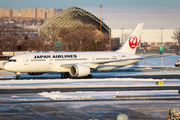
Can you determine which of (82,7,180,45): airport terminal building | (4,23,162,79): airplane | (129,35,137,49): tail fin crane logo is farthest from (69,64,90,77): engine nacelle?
(82,7,180,45): airport terminal building

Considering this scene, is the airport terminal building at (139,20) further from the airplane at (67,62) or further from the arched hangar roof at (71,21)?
the airplane at (67,62)

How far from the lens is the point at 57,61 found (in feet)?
125

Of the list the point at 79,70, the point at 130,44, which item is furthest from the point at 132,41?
the point at 79,70

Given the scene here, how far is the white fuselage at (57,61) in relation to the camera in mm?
36812

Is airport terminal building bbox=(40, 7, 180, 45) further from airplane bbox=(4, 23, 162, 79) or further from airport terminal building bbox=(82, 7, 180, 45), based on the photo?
airplane bbox=(4, 23, 162, 79)

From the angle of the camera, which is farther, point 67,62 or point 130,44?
point 130,44

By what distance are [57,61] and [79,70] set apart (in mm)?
3774

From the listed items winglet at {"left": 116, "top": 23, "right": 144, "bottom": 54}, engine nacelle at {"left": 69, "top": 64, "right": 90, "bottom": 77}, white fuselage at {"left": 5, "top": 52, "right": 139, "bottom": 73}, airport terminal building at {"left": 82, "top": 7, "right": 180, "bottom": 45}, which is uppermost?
airport terminal building at {"left": 82, "top": 7, "right": 180, "bottom": 45}

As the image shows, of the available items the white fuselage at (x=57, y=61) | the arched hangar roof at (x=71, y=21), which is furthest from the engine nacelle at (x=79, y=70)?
the arched hangar roof at (x=71, y=21)

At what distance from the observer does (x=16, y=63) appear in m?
36.6

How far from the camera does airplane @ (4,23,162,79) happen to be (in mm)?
36750

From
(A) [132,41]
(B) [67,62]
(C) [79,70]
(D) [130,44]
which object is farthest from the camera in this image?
(A) [132,41]

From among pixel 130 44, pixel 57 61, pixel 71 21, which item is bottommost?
pixel 57 61

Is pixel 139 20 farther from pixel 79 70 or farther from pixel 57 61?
pixel 79 70
